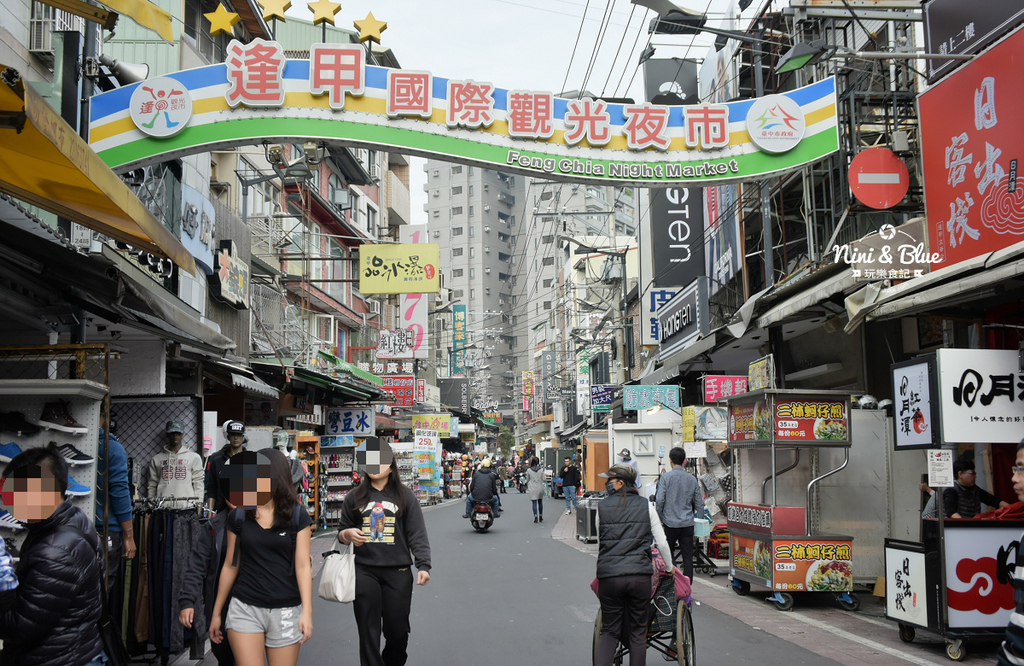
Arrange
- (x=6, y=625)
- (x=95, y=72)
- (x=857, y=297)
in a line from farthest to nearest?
(x=95, y=72) < (x=857, y=297) < (x=6, y=625)

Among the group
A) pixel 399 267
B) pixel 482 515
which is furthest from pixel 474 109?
pixel 482 515

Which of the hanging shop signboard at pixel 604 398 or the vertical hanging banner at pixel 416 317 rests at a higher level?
the vertical hanging banner at pixel 416 317

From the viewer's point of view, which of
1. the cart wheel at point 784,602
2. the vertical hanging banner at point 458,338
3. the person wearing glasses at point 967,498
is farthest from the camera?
the vertical hanging banner at point 458,338

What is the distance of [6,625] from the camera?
3877mm

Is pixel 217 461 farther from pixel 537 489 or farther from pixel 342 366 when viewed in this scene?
pixel 342 366

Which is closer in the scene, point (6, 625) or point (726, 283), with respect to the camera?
point (6, 625)

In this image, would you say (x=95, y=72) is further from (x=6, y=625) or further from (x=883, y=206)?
(x=883, y=206)

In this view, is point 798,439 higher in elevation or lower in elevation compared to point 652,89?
lower

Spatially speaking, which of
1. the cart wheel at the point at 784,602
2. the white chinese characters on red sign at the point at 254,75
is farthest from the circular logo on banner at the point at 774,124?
the white chinese characters on red sign at the point at 254,75

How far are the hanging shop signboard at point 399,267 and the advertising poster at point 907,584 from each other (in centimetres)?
1509

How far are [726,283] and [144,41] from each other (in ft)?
44.4

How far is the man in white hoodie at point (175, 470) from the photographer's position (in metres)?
8.59

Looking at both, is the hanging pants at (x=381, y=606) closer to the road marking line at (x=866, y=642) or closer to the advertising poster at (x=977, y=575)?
the road marking line at (x=866, y=642)

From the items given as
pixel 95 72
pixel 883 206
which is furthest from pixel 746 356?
pixel 95 72
